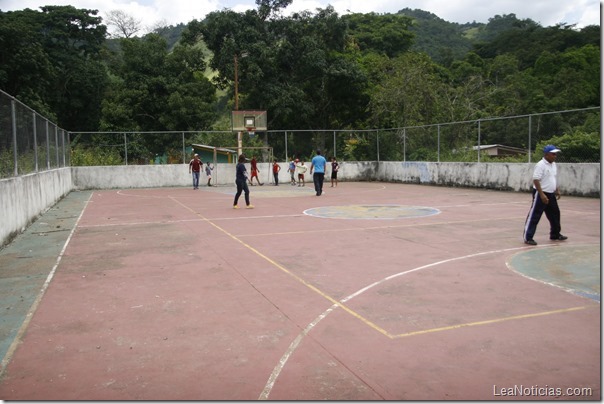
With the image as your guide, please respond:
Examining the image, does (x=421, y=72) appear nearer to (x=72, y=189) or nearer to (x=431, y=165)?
(x=431, y=165)

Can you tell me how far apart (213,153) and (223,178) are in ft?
5.17

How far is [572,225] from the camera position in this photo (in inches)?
456

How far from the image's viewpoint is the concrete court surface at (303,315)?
3.96m

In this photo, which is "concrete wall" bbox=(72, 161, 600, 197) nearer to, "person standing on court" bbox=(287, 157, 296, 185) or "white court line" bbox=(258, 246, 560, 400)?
"person standing on court" bbox=(287, 157, 296, 185)

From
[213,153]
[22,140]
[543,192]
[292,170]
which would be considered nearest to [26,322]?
[543,192]

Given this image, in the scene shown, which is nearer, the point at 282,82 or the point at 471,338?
the point at 471,338

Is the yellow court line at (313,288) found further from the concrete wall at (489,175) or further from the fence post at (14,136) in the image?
the concrete wall at (489,175)

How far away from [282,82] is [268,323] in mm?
36375

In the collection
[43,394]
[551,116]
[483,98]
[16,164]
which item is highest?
[483,98]

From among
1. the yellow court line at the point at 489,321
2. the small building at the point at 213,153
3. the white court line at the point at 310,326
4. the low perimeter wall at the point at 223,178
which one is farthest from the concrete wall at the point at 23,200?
the small building at the point at 213,153

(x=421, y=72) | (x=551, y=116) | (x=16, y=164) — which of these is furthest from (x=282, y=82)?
(x=16, y=164)

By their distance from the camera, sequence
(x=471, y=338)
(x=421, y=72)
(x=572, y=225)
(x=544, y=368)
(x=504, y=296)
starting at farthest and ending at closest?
1. (x=421, y=72)
2. (x=572, y=225)
3. (x=504, y=296)
4. (x=471, y=338)
5. (x=544, y=368)

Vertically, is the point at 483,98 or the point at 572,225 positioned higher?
the point at 483,98

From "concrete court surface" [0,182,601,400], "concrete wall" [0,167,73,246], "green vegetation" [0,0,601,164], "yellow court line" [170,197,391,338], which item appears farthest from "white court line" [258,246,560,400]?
"green vegetation" [0,0,601,164]
